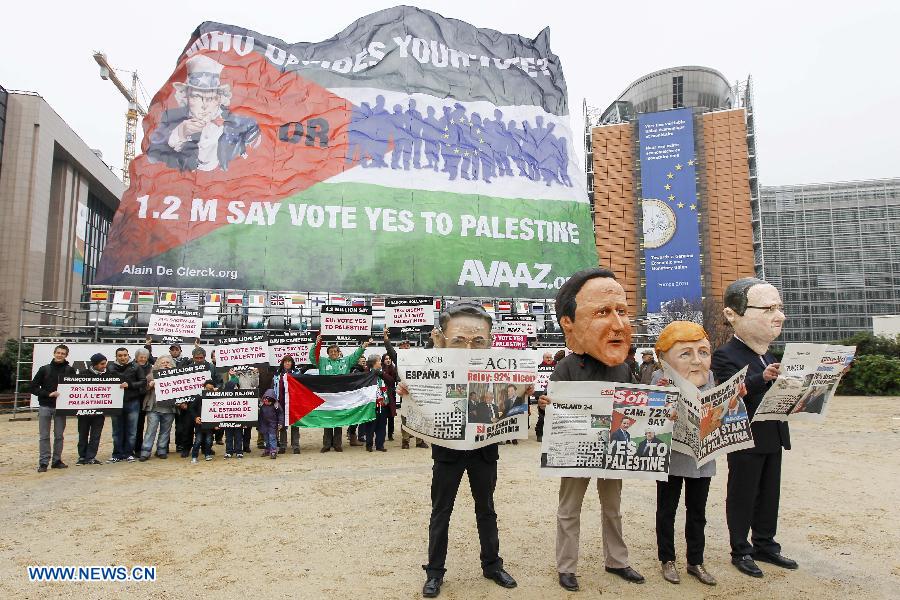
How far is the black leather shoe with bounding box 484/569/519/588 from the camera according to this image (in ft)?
11.5

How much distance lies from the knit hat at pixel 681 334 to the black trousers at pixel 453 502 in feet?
4.74

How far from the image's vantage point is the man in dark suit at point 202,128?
19484mm

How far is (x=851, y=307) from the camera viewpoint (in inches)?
2269

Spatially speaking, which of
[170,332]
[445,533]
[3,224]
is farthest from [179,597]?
[3,224]

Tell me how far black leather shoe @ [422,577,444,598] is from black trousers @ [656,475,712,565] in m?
1.53

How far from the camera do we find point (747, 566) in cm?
374

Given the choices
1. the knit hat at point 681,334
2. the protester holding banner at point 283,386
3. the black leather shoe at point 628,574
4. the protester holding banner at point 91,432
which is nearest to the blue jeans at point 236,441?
the protester holding banner at point 283,386

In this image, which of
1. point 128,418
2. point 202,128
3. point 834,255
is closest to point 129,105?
point 202,128

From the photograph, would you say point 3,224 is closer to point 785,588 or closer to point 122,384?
point 122,384

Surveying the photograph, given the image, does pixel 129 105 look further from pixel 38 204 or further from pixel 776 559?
pixel 776 559

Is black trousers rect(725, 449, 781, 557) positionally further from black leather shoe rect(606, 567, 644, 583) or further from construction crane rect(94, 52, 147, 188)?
construction crane rect(94, 52, 147, 188)

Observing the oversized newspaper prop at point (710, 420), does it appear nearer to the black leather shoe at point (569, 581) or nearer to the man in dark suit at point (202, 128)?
the black leather shoe at point (569, 581)

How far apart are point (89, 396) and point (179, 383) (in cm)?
114

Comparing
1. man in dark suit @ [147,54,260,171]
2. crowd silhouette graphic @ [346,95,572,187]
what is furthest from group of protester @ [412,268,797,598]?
man in dark suit @ [147,54,260,171]
